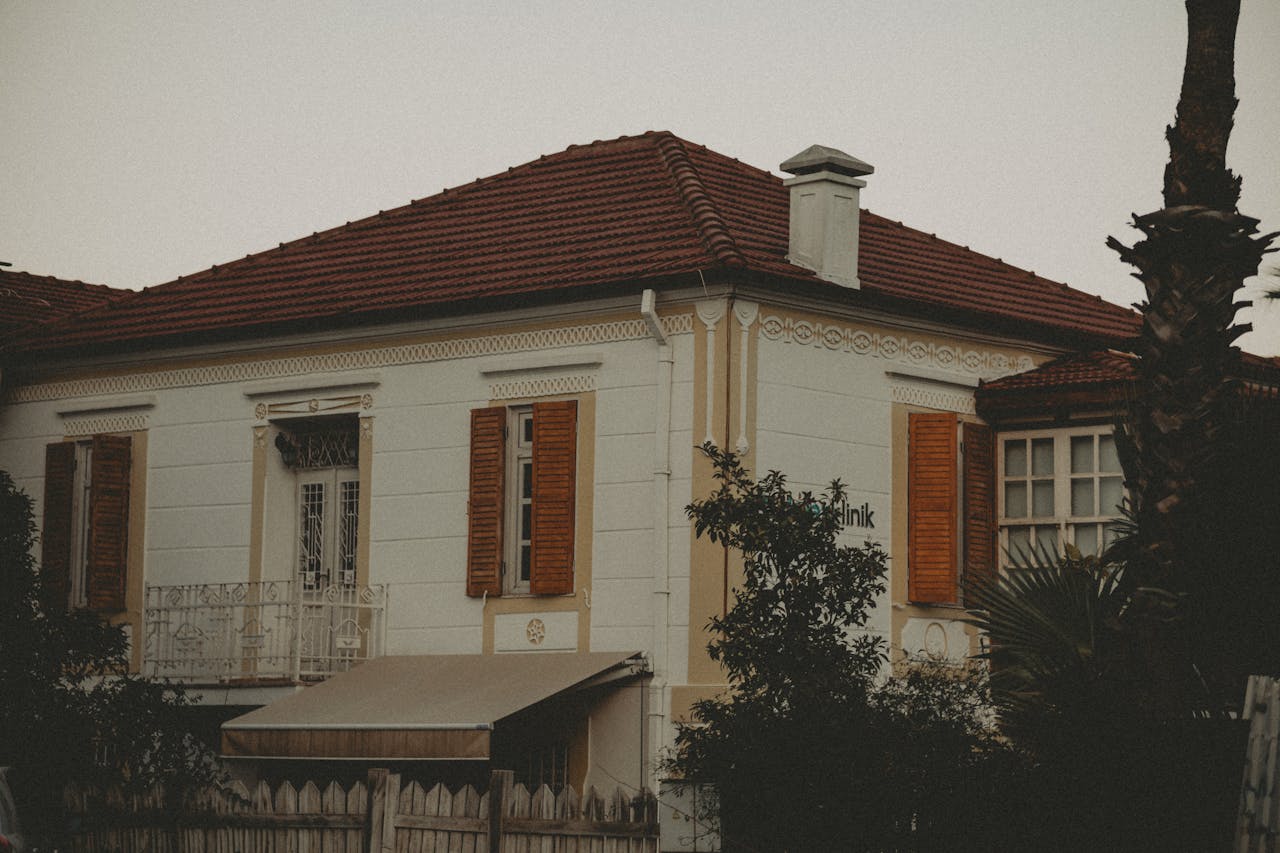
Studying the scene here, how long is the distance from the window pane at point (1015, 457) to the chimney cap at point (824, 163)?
3285 mm

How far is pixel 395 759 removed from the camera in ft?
64.1

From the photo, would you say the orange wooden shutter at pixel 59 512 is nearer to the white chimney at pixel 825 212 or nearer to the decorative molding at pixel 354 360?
the decorative molding at pixel 354 360

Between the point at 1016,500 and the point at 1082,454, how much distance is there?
0.90 meters

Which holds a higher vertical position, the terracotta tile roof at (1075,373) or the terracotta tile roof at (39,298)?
the terracotta tile roof at (39,298)

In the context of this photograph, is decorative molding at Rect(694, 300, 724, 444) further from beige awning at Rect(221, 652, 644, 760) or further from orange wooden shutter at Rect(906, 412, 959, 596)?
orange wooden shutter at Rect(906, 412, 959, 596)

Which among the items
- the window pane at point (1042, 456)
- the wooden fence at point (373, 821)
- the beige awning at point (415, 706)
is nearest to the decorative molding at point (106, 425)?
the beige awning at point (415, 706)

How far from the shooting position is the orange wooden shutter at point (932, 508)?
21.4m

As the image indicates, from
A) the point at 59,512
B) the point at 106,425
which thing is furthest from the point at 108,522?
the point at 106,425

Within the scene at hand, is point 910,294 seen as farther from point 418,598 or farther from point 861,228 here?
point 418,598

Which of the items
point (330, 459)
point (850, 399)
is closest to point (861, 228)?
point (850, 399)

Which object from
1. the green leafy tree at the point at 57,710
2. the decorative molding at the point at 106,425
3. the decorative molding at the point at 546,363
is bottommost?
the green leafy tree at the point at 57,710

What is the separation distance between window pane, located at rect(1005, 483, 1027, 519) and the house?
35 mm

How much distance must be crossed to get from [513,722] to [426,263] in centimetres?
594

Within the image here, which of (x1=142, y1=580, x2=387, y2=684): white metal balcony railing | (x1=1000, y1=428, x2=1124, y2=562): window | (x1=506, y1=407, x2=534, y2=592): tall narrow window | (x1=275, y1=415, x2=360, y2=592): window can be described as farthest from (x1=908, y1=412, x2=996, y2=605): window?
(x1=275, y1=415, x2=360, y2=592): window
